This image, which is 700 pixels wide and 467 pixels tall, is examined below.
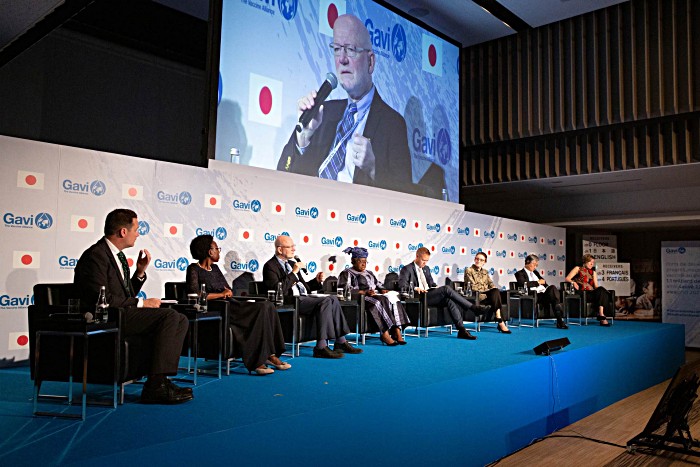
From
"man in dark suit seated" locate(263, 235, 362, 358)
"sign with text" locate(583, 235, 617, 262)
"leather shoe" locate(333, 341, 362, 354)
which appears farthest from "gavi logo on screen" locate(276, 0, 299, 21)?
"sign with text" locate(583, 235, 617, 262)

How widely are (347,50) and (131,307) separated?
5425mm

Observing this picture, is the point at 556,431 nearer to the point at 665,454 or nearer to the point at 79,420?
the point at 665,454

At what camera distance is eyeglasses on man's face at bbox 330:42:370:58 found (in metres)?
7.33

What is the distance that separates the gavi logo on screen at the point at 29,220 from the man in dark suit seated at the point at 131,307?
1.49 metres

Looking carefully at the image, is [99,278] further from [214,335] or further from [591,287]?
[591,287]

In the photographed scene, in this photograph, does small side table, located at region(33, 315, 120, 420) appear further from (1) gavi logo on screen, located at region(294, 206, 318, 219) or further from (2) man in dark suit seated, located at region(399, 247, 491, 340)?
(2) man in dark suit seated, located at region(399, 247, 491, 340)

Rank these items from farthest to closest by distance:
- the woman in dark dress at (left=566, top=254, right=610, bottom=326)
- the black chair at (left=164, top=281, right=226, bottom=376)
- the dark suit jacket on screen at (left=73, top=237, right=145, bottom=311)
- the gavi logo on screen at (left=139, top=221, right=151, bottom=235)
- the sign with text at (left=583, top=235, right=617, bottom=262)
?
the sign with text at (left=583, top=235, right=617, bottom=262) < the woman in dark dress at (left=566, top=254, right=610, bottom=326) < the gavi logo on screen at (left=139, top=221, right=151, bottom=235) < the black chair at (left=164, top=281, right=226, bottom=376) < the dark suit jacket on screen at (left=73, top=237, right=145, bottom=311)

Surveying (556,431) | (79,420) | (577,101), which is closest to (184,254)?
(79,420)

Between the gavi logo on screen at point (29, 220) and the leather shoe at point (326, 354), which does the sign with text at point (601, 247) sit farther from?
the gavi logo on screen at point (29, 220)

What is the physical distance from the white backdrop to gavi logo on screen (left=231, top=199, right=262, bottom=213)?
0.01 m

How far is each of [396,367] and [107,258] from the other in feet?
6.89

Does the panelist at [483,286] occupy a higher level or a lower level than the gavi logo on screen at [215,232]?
lower

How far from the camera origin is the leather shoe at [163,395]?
9.26ft

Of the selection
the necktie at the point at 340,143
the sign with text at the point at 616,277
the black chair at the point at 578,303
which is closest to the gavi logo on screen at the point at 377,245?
the necktie at the point at 340,143
